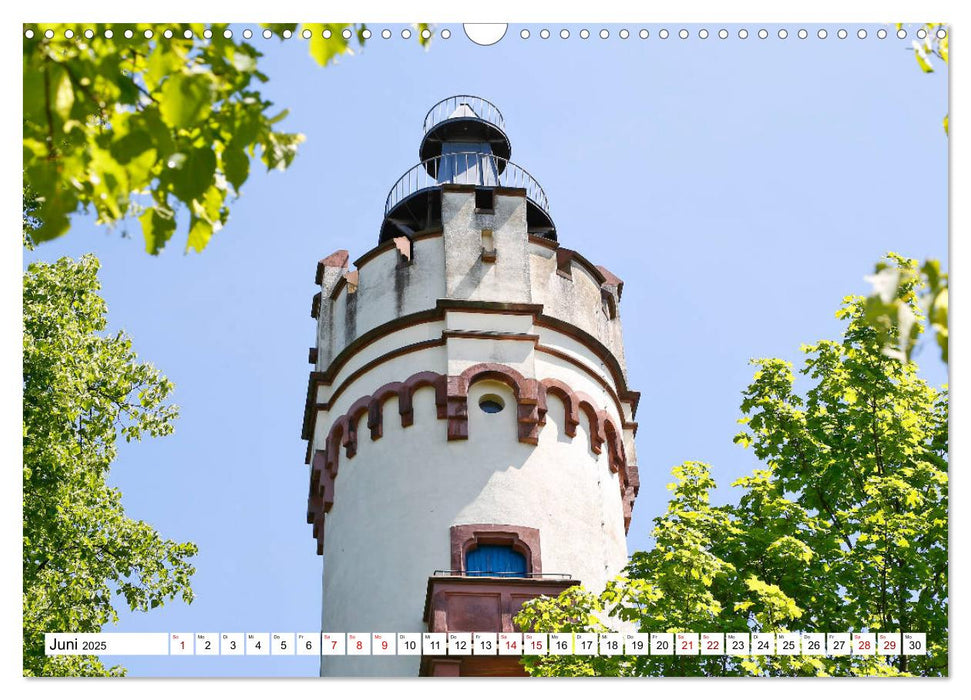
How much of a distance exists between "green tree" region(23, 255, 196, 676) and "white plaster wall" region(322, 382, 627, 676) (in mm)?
2943

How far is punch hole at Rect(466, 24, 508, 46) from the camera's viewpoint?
35.4 ft

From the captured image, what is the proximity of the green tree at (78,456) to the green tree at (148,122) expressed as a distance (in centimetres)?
1141

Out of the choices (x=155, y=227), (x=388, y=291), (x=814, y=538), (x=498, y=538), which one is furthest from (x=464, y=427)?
(x=155, y=227)

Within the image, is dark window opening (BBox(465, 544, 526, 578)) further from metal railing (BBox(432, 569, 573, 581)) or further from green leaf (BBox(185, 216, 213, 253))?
green leaf (BBox(185, 216, 213, 253))

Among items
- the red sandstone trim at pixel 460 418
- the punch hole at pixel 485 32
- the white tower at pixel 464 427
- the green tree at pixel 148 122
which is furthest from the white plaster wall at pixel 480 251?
the green tree at pixel 148 122

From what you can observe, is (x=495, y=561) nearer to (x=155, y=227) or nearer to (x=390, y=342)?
(x=390, y=342)

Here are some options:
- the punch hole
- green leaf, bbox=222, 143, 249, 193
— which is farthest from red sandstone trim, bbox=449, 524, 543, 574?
green leaf, bbox=222, 143, 249, 193

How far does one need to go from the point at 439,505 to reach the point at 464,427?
5.05 ft

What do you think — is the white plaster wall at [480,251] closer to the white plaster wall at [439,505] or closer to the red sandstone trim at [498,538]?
the white plaster wall at [439,505]

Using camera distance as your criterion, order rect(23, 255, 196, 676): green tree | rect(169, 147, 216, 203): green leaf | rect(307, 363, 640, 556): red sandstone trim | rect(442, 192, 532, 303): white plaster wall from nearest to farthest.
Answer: rect(169, 147, 216, 203): green leaf < rect(23, 255, 196, 676): green tree < rect(307, 363, 640, 556): red sandstone trim < rect(442, 192, 532, 303): white plaster wall

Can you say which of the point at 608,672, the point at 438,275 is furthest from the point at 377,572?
the point at 608,672

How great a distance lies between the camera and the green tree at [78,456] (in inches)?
770

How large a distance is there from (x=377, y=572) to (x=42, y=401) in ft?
19.6

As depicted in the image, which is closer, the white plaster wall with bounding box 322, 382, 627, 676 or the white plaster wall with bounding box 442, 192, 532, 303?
the white plaster wall with bounding box 322, 382, 627, 676
